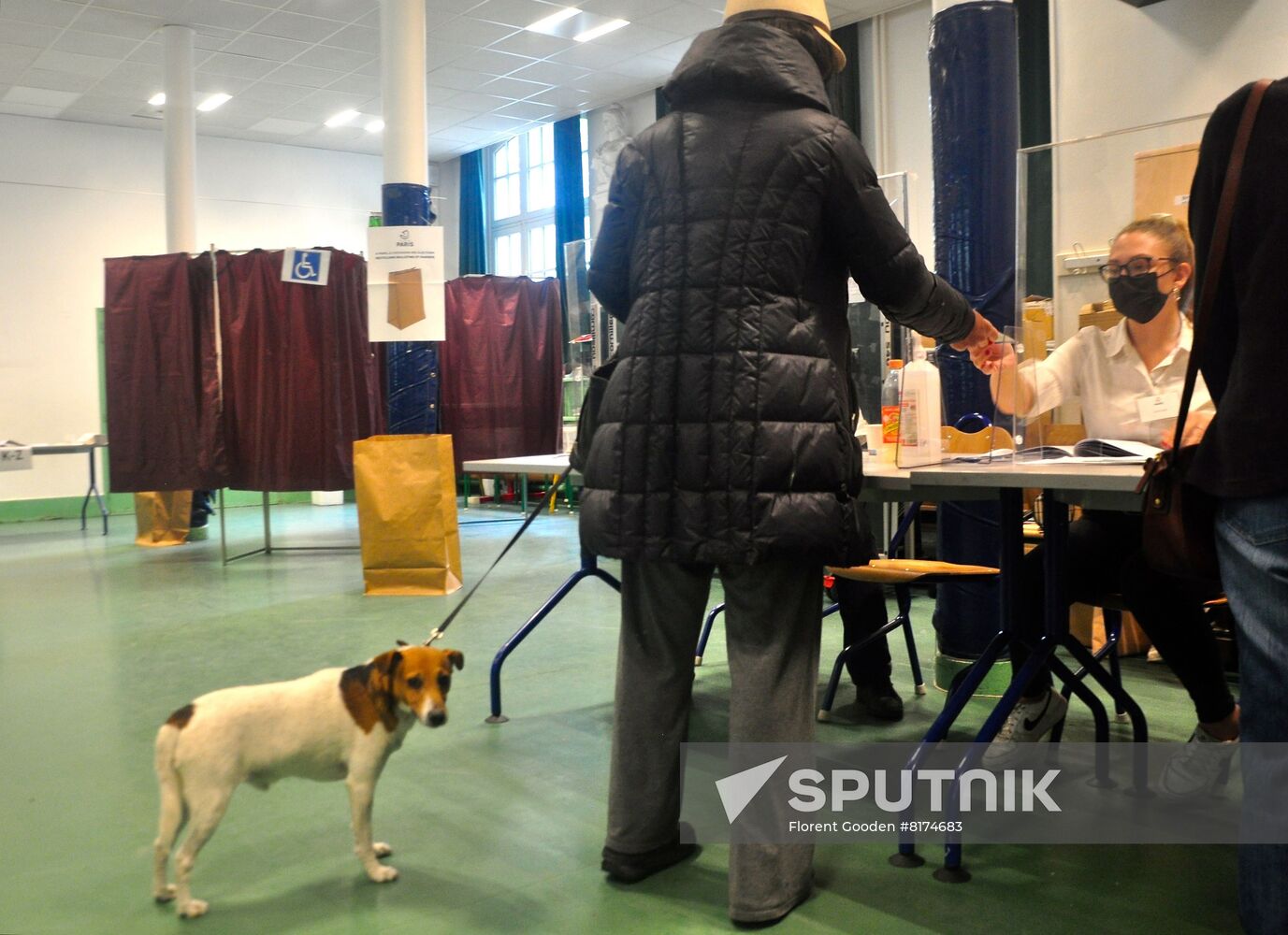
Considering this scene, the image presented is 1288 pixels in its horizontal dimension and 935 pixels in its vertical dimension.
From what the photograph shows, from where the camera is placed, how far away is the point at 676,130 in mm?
1716

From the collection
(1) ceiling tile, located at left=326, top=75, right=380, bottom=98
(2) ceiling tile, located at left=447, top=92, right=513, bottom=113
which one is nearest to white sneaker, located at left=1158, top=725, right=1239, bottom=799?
(1) ceiling tile, located at left=326, top=75, right=380, bottom=98

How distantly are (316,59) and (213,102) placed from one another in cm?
168

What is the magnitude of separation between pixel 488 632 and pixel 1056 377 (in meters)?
2.55

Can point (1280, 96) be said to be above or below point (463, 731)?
above

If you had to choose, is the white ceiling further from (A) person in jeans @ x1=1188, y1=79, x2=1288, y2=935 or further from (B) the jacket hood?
(A) person in jeans @ x1=1188, y1=79, x2=1288, y2=935

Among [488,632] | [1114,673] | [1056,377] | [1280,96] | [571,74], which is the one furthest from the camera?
[571,74]

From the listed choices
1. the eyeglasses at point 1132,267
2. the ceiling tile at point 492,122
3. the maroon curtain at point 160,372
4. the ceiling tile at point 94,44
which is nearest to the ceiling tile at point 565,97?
the ceiling tile at point 492,122

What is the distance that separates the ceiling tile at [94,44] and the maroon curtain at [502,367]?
3.27 metres

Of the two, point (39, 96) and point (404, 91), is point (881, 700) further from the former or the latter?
point (39, 96)

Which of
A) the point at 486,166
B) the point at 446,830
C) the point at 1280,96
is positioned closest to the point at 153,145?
the point at 486,166

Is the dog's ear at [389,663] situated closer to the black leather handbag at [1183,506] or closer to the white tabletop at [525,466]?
the white tabletop at [525,466]

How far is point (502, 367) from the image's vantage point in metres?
7.35

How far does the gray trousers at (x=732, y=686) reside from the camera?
66.4 inches

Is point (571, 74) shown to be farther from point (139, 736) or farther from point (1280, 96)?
point (1280, 96)
